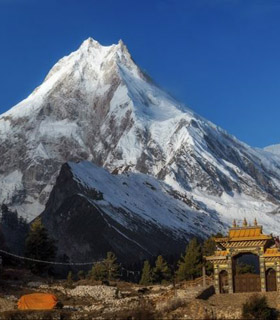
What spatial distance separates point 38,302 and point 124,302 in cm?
668

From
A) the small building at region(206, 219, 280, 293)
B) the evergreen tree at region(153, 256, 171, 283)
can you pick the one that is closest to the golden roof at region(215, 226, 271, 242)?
the small building at region(206, 219, 280, 293)

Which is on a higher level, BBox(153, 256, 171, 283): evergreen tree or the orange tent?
BBox(153, 256, 171, 283): evergreen tree

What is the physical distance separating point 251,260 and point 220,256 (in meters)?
71.4

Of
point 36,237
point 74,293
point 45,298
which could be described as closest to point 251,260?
point 36,237

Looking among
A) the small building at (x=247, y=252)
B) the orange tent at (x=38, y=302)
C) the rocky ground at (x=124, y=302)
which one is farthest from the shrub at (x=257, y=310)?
the orange tent at (x=38, y=302)

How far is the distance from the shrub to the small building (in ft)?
31.5

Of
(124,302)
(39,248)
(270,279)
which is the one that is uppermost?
(39,248)

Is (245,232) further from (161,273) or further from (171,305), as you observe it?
(161,273)

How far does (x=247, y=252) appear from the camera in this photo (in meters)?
65.7

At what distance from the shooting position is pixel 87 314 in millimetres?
56625

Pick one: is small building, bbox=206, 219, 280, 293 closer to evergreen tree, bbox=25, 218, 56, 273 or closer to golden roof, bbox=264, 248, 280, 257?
golden roof, bbox=264, 248, 280, 257

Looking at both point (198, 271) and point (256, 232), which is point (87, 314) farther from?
point (198, 271)

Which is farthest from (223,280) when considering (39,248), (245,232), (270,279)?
(39,248)

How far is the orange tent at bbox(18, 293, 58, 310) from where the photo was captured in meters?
61.0
